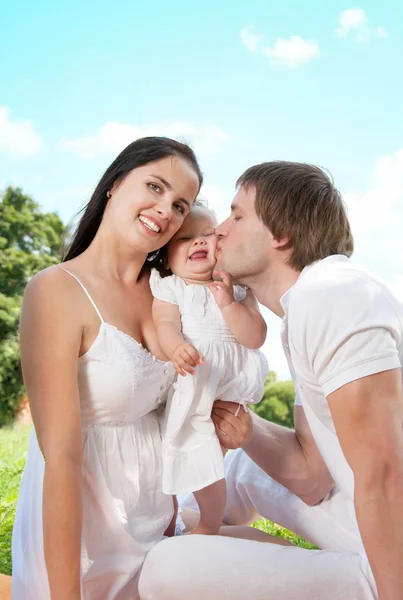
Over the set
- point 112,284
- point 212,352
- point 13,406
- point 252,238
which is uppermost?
point 252,238

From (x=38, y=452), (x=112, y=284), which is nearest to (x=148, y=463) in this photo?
(x=38, y=452)

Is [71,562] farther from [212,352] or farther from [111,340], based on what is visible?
[212,352]

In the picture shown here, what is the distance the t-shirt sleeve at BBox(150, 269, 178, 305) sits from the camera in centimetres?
273

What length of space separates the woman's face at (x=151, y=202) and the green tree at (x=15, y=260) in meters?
11.0

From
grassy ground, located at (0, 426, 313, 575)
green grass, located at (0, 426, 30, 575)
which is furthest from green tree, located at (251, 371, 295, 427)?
grassy ground, located at (0, 426, 313, 575)

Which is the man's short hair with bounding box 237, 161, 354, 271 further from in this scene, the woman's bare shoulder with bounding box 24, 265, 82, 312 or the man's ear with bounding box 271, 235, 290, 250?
the woman's bare shoulder with bounding box 24, 265, 82, 312

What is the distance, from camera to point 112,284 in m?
2.66

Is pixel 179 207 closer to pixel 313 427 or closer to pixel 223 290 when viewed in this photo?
pixel 223 290

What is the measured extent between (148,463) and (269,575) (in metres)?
0.57

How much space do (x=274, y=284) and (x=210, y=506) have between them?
0.91m

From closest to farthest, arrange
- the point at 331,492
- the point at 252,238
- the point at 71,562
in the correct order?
the point at 71,562 < the point at 252,238 < the point at 331,492

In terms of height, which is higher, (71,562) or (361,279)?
(361,279)

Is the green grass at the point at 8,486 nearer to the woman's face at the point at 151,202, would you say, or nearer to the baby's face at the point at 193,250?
the baby's face at the point at 193,250

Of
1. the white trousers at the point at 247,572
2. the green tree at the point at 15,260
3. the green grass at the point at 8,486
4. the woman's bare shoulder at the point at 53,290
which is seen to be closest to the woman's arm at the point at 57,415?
the woman's bare shoulder at the point at 53,290
